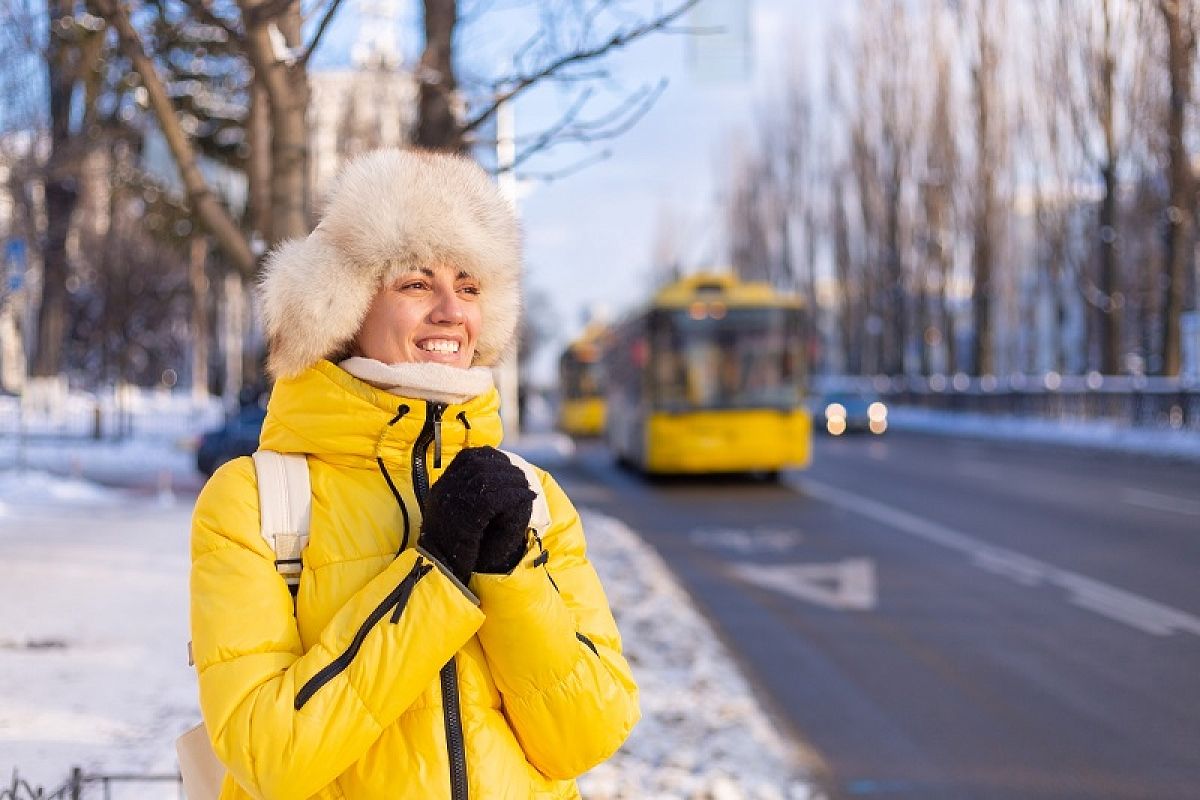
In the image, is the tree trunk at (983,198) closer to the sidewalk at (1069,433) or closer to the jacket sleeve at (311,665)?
the sidewalk at (1069,433)

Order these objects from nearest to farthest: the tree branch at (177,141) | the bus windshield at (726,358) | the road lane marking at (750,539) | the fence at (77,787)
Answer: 1. the fence at (77,787)
2. the tree branch at (177,141)
3. the road lane marking at (750,539)
4. the bus windshield at (726,358)

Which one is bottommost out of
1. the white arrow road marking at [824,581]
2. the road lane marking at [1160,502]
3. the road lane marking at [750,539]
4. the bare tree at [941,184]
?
the road lane marking at [750,539]

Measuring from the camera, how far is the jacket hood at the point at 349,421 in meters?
2.12

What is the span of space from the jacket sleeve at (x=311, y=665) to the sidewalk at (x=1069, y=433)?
23.1 meters

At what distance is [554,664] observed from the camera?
2074 mm

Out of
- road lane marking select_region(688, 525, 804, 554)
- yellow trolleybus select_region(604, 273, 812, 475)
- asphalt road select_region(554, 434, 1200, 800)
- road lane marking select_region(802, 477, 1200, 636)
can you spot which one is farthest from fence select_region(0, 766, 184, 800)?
yellow trolleybus select_region(604, 273, 812, 475)

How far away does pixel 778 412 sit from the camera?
768 inches

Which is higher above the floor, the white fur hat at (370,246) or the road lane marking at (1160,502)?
the white fur hat at (370,246)

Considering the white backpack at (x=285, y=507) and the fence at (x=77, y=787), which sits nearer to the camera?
the white backpack at (x=285, y=507)

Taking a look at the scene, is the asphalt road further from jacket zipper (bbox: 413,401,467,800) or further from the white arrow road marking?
jacket zipper (bbox: 413,401,467,800)

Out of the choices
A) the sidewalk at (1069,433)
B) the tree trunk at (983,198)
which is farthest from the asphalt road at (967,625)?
the tree trunk at (983,198)

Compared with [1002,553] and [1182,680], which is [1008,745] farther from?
[1002,553]

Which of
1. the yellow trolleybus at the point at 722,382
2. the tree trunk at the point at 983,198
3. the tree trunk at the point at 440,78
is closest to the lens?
the tree trunk at the point at 440,78

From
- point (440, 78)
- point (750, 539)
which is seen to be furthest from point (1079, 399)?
point (440, 78)
